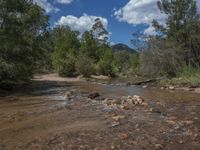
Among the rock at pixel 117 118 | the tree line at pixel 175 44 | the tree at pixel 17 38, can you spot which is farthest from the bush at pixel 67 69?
the rock at pixel 117 118

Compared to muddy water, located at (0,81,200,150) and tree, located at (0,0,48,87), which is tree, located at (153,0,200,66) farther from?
muddy water, located at (0,81,200,150)

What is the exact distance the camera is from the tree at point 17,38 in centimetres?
2170

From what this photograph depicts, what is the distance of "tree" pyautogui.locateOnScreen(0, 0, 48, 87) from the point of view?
21.7m

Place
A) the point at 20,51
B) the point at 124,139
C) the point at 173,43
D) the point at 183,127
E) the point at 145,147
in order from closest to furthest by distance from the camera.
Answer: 1. the point at 145,147
2. the point at 124,139
3. the point at 183,127
4. the point at 20,51
5. the point at 173,43

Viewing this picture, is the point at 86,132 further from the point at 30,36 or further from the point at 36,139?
the point at 30,36

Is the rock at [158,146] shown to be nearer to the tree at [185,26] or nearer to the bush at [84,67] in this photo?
the tree at [185,26]

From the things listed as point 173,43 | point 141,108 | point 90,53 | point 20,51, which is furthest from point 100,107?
point 90,53

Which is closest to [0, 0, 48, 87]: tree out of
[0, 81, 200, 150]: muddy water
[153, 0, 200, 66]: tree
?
[0, 81, 200, 150]: muddy water

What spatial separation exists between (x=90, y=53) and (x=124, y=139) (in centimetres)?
4763

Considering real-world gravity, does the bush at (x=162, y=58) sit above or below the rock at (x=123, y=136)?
above

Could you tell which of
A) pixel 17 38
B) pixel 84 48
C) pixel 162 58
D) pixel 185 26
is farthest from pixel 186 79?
pixel 84 48

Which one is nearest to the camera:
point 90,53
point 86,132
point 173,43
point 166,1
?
point 86,132

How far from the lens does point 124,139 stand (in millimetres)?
8562

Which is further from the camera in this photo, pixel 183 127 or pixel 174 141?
pixel 183 127
